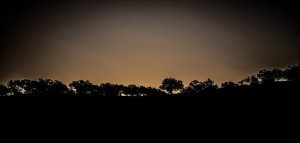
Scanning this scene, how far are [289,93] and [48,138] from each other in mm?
15274

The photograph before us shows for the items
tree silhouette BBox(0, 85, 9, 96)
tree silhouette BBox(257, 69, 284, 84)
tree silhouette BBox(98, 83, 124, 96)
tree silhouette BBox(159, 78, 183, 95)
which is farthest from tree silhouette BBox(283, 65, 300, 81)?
tree silhouette BBox(0, 85, 9, 96)

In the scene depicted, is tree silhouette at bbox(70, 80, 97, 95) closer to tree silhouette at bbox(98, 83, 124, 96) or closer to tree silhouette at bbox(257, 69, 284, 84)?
tree silhouette at bbox(98, 83, 124, 96)

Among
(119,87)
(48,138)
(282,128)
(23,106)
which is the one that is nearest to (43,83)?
(119,87)

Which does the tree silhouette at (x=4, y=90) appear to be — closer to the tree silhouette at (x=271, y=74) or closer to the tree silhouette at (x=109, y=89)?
the tree silhouette at (x=109, y=89)

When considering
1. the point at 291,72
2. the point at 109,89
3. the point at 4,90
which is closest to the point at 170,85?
the point at 109,89

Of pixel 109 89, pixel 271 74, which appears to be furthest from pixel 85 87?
pixel 271 74

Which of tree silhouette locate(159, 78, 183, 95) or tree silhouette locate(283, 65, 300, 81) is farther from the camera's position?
tree silhouette locate(159, 78, 183, 95)

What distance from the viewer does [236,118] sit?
13836 millimetres

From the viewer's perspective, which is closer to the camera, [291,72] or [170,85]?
[291,72]

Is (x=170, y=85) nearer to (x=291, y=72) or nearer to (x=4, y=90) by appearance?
(x=291, y=72)

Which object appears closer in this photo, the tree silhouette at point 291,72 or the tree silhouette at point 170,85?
the tree silhouette at point 291,72

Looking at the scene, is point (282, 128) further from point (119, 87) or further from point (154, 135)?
point (119, 87)

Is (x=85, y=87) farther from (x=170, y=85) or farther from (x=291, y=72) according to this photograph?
(x=291, y=72)

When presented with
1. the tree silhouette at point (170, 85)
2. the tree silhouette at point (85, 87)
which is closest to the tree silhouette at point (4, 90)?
the tree silhouette at point (85, 87)
